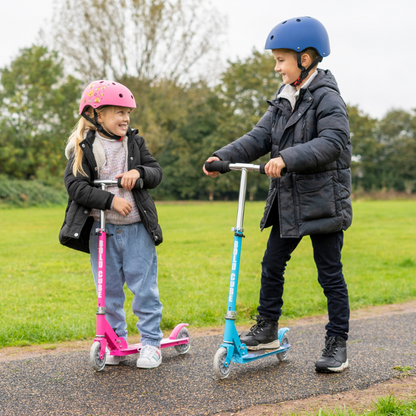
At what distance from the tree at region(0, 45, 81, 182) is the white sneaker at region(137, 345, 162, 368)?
2427 cm

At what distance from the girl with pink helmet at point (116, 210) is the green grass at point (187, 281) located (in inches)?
35.2

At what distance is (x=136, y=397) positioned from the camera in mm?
2836

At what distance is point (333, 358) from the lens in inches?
131

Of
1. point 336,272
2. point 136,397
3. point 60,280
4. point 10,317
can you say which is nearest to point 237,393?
point 136,397

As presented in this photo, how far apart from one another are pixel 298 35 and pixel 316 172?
0.88m

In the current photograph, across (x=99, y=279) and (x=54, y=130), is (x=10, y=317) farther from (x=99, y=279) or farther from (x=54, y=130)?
(x=54, y=130)

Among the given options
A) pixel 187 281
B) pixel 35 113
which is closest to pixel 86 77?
pixel 35 113

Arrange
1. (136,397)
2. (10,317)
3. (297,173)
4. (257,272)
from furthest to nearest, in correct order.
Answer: (257,272), (10,317), (297,173), (136,397)

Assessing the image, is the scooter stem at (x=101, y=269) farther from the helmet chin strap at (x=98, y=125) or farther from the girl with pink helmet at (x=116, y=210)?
the helmet chin strap at (x=98, y=125)

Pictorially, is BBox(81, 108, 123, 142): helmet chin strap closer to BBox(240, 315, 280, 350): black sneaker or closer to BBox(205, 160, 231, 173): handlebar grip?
BBox(205, 160, 231, 173): handlebar grip

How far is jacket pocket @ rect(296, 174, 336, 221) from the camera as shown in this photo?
3229mm

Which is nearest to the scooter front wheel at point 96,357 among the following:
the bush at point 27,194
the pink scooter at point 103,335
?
the pink scooter at point 103,335

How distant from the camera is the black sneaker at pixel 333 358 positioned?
10.7ft

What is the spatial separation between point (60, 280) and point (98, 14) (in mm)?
24103
